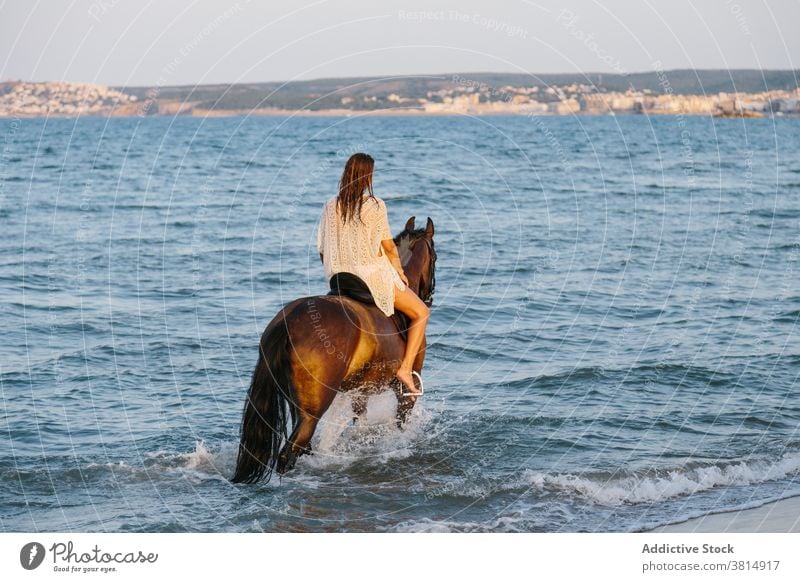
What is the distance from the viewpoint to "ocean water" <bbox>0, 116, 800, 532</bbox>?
33.7 feet

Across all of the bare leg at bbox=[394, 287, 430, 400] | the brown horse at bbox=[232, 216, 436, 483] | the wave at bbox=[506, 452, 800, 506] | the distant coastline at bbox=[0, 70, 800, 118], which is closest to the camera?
the brown horse at bbox=[232, 216, 436, 483]

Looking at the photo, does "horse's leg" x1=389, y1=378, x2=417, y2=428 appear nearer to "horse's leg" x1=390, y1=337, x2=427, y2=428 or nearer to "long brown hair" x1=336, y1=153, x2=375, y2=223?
"horse's leg" x1=390, y1=337, x2=427, y2=428

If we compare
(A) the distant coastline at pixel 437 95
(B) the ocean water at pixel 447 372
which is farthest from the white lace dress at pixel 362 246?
(A) the distant coastline at pixel 437 95

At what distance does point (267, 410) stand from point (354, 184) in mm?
2314

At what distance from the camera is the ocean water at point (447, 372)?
33.7 feet

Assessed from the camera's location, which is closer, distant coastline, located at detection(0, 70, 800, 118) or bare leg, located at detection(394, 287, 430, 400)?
bare leg, located at detection(394, 287, 430, 400)

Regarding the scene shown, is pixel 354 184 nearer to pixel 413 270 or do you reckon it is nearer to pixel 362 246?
pixel 362 246

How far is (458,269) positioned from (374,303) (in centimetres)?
1315

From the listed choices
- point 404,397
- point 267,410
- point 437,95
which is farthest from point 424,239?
point 437,95

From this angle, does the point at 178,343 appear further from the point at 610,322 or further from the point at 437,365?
the point at 610,322

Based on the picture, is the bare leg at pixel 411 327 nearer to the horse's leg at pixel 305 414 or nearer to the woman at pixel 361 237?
the woman at pixel 361 237

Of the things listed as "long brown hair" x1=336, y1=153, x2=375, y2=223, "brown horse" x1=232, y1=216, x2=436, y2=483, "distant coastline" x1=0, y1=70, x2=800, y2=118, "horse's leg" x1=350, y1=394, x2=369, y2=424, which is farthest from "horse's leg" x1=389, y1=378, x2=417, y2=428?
"distant coastline" x1=0, y1=70, x2=800, y2=118

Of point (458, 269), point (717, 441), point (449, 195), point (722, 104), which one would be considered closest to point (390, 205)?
point (449, 195)

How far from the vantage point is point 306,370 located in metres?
9.59
